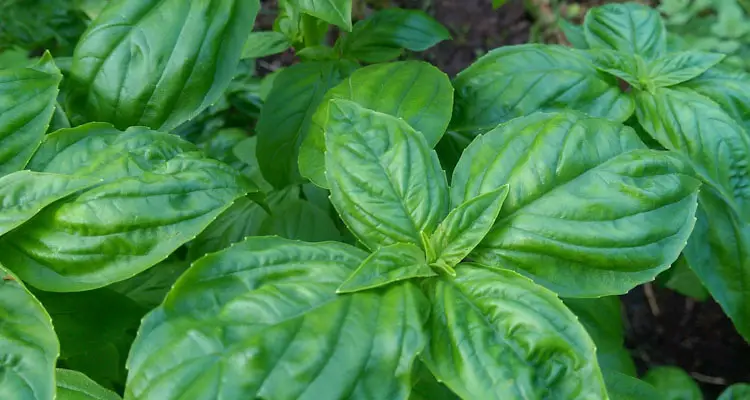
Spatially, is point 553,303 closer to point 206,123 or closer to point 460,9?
point 206,123

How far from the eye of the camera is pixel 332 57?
133 centimetres

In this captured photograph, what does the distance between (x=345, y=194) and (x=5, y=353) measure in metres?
0.43

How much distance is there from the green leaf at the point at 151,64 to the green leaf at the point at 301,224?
346 millimetres

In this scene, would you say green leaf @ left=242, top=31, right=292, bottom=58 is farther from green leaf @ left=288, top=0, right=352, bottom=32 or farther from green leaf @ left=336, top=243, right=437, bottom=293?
green leaf @ left=336, top=243, right=437, bottom=293

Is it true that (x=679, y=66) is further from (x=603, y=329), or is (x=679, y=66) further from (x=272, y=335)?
(x=272, y=335)

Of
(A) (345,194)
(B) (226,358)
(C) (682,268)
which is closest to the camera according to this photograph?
(B) (226,358)

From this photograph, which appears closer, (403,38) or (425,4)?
(403,38)

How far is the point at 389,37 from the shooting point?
4.50 feet

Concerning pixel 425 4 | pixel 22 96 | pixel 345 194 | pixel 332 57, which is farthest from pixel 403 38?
pixel 425 4

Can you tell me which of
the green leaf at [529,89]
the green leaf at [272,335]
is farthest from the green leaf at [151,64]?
the green leaf at [529,89]

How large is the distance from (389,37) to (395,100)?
1.27ft

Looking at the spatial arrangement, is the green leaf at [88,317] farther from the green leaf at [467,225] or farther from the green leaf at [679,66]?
the green leaf at [679,66]

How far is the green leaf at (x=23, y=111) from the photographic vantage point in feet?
2.82

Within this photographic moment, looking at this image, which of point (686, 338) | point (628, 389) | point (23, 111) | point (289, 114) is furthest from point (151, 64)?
point (686, 338)
